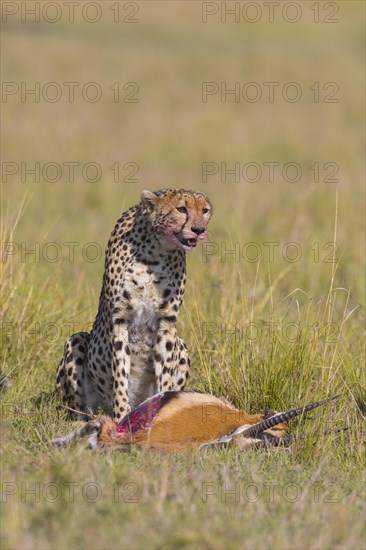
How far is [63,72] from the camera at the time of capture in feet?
66.3

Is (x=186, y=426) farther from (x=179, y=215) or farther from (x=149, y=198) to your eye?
(x=149, y=198)

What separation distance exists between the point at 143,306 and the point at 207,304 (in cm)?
116

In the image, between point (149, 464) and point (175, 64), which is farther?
point (175, 64)

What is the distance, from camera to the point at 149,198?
547 cm

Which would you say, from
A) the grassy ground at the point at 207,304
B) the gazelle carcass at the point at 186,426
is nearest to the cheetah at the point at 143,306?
the grassy ground at the point at 207,304

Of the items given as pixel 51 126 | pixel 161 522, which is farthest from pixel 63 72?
pixel 161 522

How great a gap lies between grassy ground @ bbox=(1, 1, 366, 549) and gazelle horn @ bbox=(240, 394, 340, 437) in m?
0.09

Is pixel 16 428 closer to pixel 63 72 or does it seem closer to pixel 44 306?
pixel 44 306

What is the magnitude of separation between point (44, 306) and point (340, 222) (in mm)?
4313

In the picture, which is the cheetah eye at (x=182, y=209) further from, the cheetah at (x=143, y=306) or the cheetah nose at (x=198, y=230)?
the cheetah nose at (x=198, y=230)

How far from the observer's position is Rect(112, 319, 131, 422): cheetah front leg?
5.44 metres

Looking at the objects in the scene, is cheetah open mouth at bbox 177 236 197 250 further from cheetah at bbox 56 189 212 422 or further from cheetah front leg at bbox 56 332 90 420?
cheetah front leg at bbox 56 332 90 420

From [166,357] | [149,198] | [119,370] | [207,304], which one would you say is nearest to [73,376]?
[119,370]

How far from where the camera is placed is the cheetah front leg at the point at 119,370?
544 centimetres
